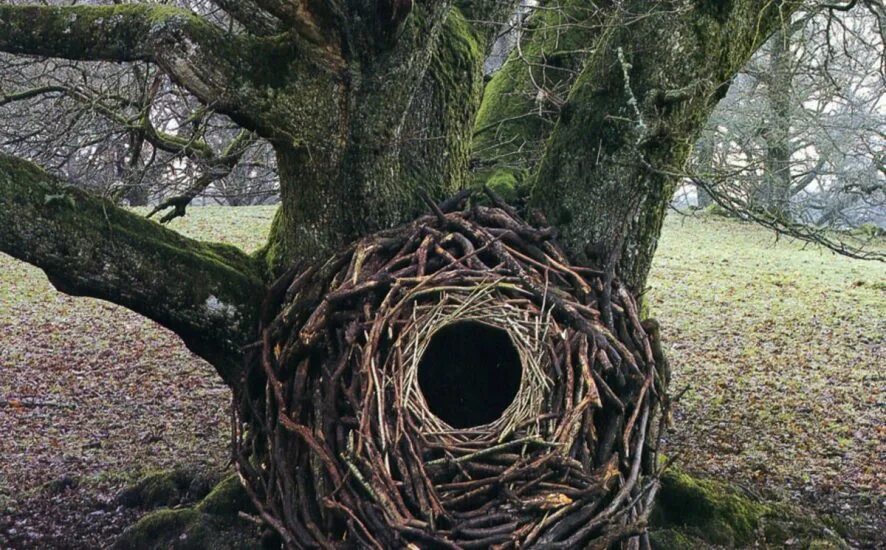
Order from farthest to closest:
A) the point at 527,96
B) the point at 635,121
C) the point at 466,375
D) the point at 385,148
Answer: the point at 527,96 < the point at 466,375 < the point at 385,148 < the point at 635,121

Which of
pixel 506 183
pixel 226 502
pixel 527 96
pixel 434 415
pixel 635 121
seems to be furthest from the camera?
pixel 527 96

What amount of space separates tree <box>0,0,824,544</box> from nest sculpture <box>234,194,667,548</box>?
33cm

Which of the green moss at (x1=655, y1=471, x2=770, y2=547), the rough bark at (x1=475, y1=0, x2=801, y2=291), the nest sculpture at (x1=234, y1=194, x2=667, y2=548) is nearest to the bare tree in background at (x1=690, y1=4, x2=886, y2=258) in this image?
the rough bark at (x1=475, y1=0, x2=801, y2=291)

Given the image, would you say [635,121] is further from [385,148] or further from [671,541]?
[671,541]

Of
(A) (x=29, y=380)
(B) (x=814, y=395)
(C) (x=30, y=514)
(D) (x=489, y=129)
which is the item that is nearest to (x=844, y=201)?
(B) (x=814, y=395)

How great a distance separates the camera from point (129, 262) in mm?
4551

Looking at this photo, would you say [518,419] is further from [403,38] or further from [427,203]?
[403,38]

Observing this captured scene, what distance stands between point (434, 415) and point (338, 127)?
60.8 inches

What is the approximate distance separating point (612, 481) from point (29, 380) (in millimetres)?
7757

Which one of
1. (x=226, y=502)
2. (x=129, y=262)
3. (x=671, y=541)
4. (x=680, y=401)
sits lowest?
(x=226, y=502)

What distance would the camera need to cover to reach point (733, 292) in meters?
13.8

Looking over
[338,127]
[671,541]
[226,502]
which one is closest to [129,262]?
[338,127]

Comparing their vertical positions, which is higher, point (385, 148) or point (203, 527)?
point (385, 148)

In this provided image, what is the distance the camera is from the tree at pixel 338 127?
430cm
